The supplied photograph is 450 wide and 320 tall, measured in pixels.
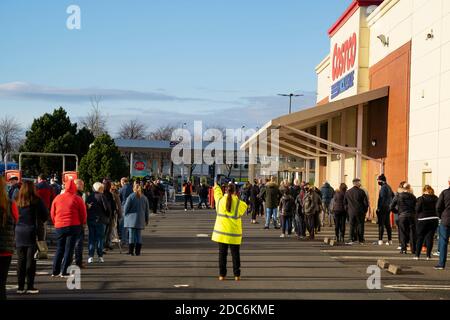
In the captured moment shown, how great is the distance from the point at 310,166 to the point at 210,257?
31.9 metres

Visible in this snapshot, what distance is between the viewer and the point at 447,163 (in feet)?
75.5

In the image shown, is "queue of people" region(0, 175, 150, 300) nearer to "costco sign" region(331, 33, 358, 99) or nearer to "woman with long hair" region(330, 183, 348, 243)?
"woman with long hair" region(330, 183, 348, 243)

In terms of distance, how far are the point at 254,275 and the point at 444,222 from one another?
410 cm

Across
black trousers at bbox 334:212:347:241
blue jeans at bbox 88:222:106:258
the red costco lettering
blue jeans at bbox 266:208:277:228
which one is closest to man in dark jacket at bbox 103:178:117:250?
blue jeans at bbox 88:222:106:258

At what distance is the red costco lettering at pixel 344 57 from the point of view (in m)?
37.0

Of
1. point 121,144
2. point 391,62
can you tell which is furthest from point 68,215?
point 121,144

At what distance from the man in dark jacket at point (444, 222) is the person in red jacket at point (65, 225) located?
23.5 feet

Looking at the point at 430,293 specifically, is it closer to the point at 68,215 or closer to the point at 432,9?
the point at 68,215

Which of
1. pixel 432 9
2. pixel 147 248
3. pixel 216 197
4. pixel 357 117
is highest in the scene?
pixel 432 9

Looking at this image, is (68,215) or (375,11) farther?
(375,11)

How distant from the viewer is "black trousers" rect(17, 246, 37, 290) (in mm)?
11836

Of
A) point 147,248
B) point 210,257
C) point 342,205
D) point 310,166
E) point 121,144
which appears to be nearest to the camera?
point 210,257

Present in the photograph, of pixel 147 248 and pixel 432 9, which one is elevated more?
pixel 432 9

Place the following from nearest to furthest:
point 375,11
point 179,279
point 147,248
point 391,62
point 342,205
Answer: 1. point 179,279
2. point 147,248
3. point 342,205
4. point 391,62
5. point 375,11
